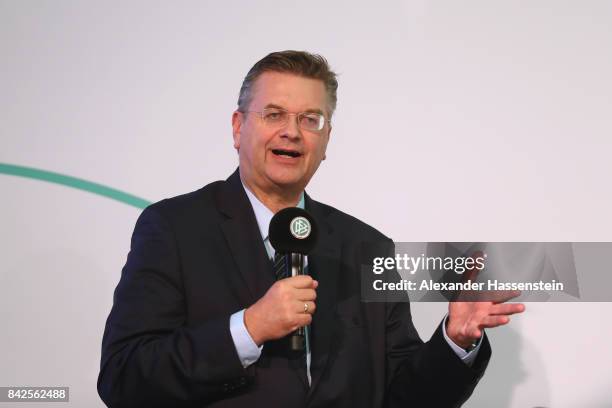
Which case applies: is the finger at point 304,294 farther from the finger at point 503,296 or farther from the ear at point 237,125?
the ear at point 237,125

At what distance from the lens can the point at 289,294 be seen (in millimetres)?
1673

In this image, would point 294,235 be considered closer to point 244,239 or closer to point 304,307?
point 304,307

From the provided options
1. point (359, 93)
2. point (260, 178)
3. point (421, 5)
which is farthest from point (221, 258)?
point (421, 5)

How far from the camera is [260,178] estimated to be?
225 centimetres

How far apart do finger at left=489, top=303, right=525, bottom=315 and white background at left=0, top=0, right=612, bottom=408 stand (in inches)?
35.6

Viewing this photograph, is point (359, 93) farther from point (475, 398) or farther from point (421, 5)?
point (475, 398)

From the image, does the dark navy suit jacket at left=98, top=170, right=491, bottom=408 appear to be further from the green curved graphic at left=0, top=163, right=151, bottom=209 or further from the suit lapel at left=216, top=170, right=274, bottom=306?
the green curved graphic at left=0, top=163, right=151, bottom=209

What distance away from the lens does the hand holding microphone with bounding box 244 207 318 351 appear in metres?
1.67

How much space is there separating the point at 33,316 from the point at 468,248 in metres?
1.64

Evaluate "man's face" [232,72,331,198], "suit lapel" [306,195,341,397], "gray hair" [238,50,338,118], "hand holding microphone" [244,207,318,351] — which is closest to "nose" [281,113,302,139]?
"man's face" [232,72,331,198]

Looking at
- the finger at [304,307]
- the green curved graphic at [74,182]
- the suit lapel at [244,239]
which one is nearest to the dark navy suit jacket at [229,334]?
the suit lapel at [244,239]

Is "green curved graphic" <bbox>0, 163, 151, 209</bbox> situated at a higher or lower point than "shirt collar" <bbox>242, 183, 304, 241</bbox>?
higher

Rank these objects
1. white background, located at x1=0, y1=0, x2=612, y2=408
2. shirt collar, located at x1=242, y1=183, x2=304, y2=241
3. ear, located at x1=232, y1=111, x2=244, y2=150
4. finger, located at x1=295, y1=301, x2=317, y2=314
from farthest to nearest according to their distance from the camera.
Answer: white background, located at x1=0, y1=0, x2=612, y2=408 → ear, located at x1=232, y1=111, x2=244, y2=150 → shirt collar, located at x1=242, y1=183, x2=304, y2=241 → finger, located at x1=295, y1=301, x2=317, y2=314

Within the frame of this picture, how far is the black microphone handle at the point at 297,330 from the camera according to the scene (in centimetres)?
169
